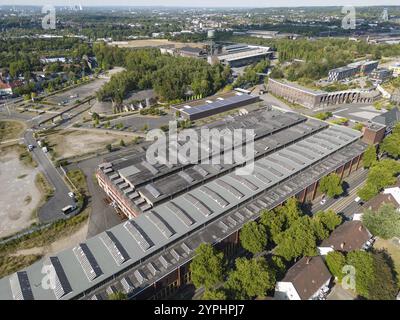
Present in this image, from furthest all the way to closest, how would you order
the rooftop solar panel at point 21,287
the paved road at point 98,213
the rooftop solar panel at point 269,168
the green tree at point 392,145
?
the green tree at point 392,145 < the rooftop solar panel at point 269,168 < the paved road at point 98,213 < the rooftop solar panel at point 21,287

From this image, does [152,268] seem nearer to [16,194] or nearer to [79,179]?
[79,179]

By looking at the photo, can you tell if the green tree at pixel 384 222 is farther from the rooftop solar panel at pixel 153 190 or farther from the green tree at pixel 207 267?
the rooftop solar panel at pixel 153 190

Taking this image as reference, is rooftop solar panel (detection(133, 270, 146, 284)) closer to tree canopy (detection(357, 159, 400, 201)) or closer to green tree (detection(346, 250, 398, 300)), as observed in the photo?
green tree (detection(346, 250, 398, 300))

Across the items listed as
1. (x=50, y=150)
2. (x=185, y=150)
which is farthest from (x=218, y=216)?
(x=50, y=150)

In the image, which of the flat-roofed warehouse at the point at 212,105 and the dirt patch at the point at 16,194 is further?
the flat-roofed warehouse at the point at 212,105

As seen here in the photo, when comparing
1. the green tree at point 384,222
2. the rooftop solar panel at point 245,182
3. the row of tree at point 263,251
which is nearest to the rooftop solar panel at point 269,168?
the rooftop solar panel at point 245,182

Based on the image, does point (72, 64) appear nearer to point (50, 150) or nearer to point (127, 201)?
point (50, 150)
